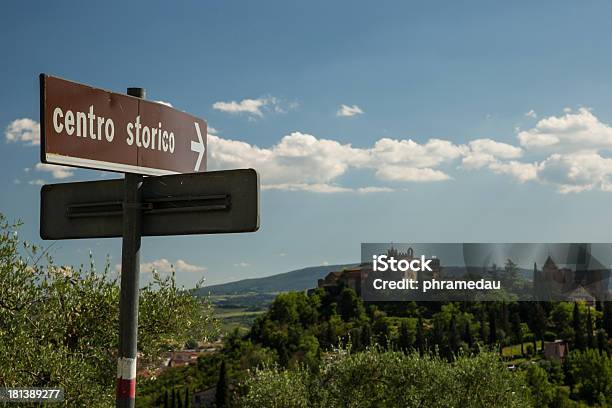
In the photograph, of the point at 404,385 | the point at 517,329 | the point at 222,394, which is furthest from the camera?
the point at 517,329

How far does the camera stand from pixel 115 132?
134 inches

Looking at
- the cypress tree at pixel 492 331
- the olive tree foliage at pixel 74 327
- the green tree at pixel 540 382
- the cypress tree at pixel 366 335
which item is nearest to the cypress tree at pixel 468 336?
the cypress tree at pixel 492 331

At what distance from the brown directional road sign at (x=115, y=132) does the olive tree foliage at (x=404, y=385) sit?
31.8 m

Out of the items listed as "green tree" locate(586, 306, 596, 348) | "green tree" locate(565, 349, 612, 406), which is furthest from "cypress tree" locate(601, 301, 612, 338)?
"green tree" locate(565, 349, 612, 406)

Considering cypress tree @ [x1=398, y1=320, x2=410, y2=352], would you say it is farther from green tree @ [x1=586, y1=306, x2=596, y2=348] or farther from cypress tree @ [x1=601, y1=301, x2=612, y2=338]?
cypress tree @ [x1=601, y1=301, x2=612, y2=338]

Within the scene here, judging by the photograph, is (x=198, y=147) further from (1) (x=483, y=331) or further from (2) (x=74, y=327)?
(1) (x=483, y=331)

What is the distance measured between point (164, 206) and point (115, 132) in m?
0.41

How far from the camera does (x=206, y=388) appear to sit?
102m

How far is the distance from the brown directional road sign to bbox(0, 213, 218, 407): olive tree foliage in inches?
282

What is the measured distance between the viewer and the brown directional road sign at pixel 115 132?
3.18 meters

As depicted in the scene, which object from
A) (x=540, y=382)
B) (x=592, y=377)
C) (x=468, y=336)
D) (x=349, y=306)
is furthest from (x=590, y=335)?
(x=349, y=306)

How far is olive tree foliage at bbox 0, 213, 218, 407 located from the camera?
33.3ft

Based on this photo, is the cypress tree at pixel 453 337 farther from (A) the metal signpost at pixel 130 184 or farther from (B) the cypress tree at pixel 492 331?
(A) the metal signpost at pixel 130 184

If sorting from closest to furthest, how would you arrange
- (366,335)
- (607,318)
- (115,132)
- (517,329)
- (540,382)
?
1. (115,132)
2. (540,382)
3. (366,335)
4. (607,318)
5. (517,329)
